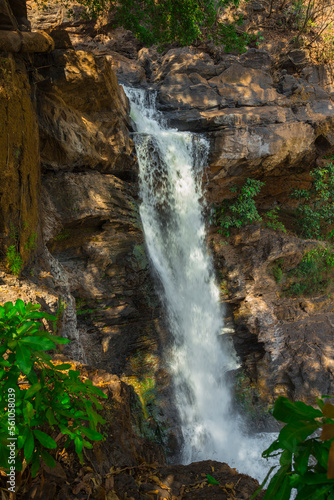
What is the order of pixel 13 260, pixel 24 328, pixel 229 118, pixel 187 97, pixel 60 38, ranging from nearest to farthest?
pixel 24 328 < pixel 13 260 < pixel 60 38 < pixel 229 118 < pixel 187 97

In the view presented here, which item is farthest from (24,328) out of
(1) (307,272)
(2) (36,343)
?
(1) (307,272)

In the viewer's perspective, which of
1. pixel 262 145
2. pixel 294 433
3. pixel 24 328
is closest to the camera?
pixel 294 433

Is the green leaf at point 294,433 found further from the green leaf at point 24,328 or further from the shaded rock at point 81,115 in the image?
the shaded rock at point 81,115

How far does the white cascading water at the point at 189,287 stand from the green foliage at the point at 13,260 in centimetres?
416

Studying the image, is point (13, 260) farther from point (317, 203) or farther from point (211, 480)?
point (317, 203)

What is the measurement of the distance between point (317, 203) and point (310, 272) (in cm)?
264

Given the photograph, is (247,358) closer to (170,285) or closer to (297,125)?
(170,285)

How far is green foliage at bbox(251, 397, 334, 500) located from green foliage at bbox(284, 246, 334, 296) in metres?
10.0

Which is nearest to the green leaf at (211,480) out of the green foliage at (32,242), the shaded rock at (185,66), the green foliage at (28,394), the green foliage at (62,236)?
the green foliage at (28,394)

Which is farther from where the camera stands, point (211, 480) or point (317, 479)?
point (211, 480)

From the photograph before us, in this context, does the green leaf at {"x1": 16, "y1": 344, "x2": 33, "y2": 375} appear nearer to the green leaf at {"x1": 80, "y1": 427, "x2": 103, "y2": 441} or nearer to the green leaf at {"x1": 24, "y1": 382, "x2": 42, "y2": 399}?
the green leaf at {"x1": 24, "y1": 382, "x2": 42, "y2": 399}

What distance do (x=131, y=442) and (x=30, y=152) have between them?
14.4 ft

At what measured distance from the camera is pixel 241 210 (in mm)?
9961

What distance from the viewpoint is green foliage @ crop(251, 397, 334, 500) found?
34.2 inches
